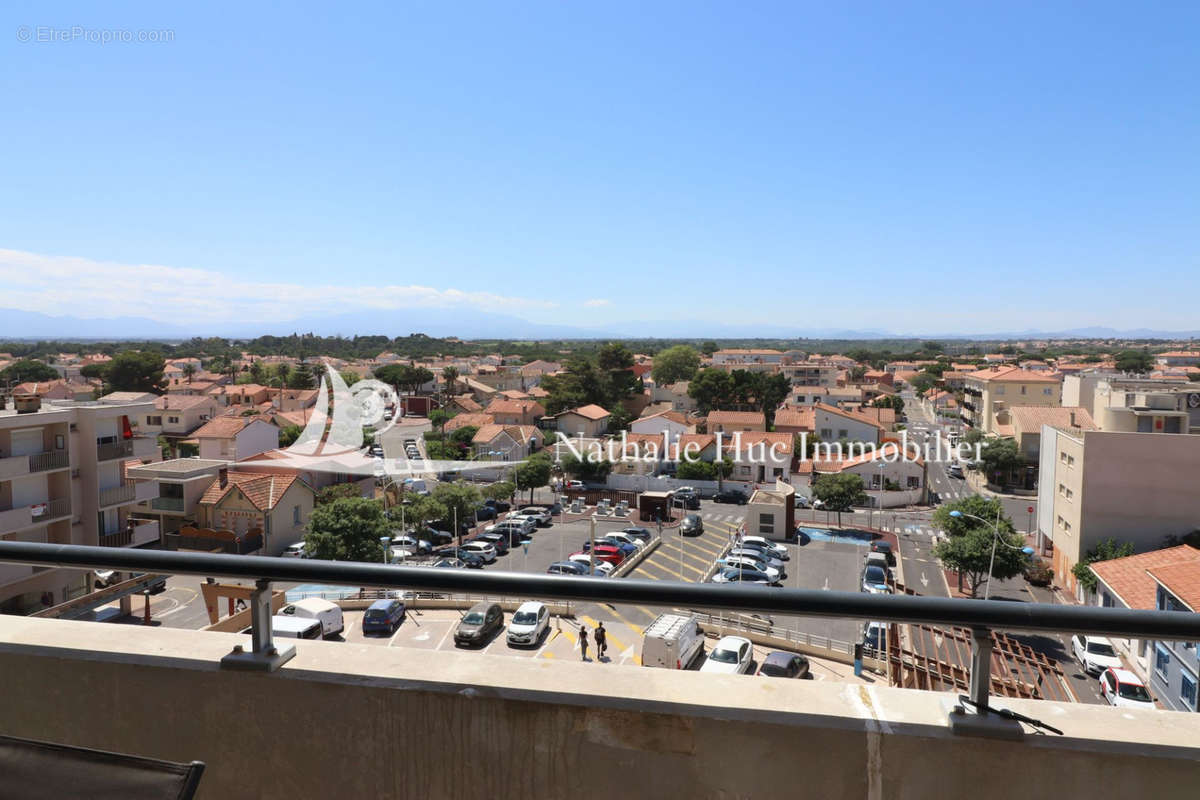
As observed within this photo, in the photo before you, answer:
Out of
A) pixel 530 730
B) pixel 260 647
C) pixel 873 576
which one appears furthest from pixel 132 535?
pixel 530 730

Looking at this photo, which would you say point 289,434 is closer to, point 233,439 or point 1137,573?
point 233,439

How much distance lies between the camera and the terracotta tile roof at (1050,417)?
29.3 metres

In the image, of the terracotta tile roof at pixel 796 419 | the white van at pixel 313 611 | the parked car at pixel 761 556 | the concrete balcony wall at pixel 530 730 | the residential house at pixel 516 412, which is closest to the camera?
the concrete balcony wall at pixel 530 730

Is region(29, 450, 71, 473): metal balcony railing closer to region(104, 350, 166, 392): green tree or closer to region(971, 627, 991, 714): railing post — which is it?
region(971, 627, 991, 714): railing post

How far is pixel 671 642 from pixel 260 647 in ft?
20.1

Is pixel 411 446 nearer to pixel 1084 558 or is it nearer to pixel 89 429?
pixel 89 429

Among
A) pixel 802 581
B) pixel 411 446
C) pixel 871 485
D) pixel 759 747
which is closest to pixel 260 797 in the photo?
pixel 759 747

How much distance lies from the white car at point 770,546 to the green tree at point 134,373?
158 feet

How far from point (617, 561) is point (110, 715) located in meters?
19.7

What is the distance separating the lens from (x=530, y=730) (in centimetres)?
121

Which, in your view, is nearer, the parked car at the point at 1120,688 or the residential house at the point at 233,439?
the parked car at the point at 1120,688

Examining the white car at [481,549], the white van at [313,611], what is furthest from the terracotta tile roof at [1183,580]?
the white car at [481,549]

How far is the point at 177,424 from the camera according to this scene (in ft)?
126

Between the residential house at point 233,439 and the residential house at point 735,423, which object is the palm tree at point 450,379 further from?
the residential house at point 233,439
